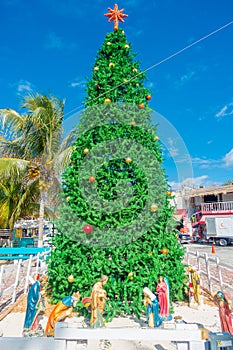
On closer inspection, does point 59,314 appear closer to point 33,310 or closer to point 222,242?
point 33,310

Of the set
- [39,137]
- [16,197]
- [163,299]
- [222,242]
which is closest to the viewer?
[163,299]

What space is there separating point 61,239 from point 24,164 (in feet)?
18.1

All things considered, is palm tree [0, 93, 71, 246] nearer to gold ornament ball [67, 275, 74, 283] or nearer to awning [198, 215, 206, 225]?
gold ornament ball [67, 275, 74, 283]

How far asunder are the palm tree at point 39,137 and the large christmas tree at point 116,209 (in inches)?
189

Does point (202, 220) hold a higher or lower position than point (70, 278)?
higher

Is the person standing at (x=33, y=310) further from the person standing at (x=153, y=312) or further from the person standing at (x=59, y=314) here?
the person standing at (x=153, y=312)

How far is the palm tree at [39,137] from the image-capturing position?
932 centimetres

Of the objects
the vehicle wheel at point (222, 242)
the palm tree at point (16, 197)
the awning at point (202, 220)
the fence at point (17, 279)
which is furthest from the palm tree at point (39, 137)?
the awning at point (202, 220)

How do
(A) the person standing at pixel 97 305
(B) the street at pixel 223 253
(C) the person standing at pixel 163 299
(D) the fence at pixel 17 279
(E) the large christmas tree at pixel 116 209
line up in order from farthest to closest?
(B) the street at pixel 223 253, (D) the fence at pixel 17 279, (E) the large christmas tree at pixel 116 209, (C) the person standing at pixel 163 299, (A) the person standing at pixel 97 305

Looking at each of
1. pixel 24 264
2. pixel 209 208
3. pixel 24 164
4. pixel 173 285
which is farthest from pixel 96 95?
pixel 209 208

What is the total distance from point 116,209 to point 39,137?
6.41 metres

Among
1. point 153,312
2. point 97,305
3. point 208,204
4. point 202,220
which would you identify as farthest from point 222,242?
point 97,305

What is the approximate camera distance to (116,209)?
428 centimetres

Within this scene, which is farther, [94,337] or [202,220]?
[202,220]
